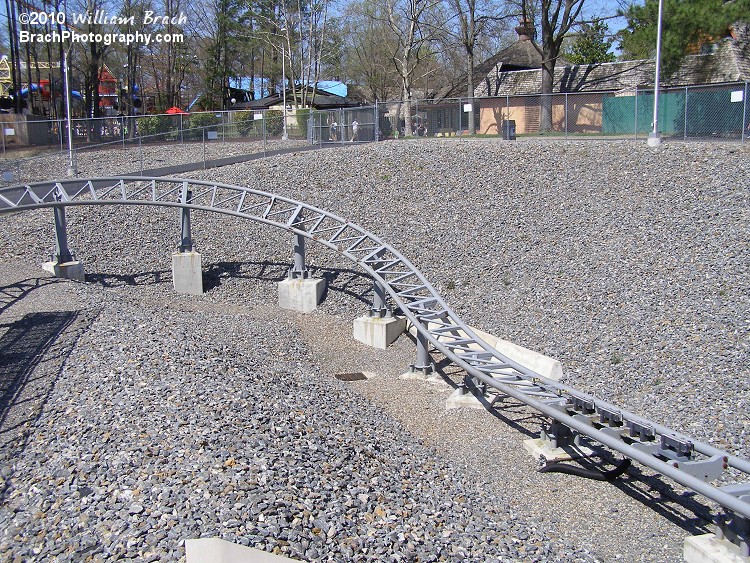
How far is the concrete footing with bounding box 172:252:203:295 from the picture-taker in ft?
56.7

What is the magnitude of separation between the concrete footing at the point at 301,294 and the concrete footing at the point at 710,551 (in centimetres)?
1030

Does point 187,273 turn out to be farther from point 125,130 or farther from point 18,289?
point 125,130

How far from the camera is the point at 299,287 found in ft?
53.9

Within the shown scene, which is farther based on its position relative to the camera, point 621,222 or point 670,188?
point 670,188

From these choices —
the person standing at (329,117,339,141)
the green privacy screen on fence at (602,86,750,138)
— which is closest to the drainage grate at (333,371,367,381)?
the green privacy screen on fence at (602,86,750,138)

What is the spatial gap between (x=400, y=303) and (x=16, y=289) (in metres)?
8.13

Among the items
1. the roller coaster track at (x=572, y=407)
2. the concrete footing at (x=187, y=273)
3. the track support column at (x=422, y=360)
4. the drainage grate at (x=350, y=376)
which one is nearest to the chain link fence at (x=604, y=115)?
the roller coaster track at (x=572, y=407)

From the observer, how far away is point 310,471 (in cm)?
754

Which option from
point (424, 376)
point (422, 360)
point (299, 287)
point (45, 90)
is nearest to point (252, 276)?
point (299, 287)

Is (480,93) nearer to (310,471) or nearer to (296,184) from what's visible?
(296,184)

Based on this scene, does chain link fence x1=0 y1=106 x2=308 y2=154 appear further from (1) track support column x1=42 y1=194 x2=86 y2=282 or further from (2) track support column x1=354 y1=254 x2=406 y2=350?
(2) track support column x1=354 y1=254 x2=406 y2=350

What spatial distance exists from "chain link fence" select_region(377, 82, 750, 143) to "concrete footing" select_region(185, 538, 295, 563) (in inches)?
852

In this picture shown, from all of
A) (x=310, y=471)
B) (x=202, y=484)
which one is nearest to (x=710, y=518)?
(x=310, y=471)

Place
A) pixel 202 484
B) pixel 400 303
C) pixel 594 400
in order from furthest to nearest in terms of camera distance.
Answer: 1. pixel 400 303
2. pixel 594 400
3. pixel 202 484
